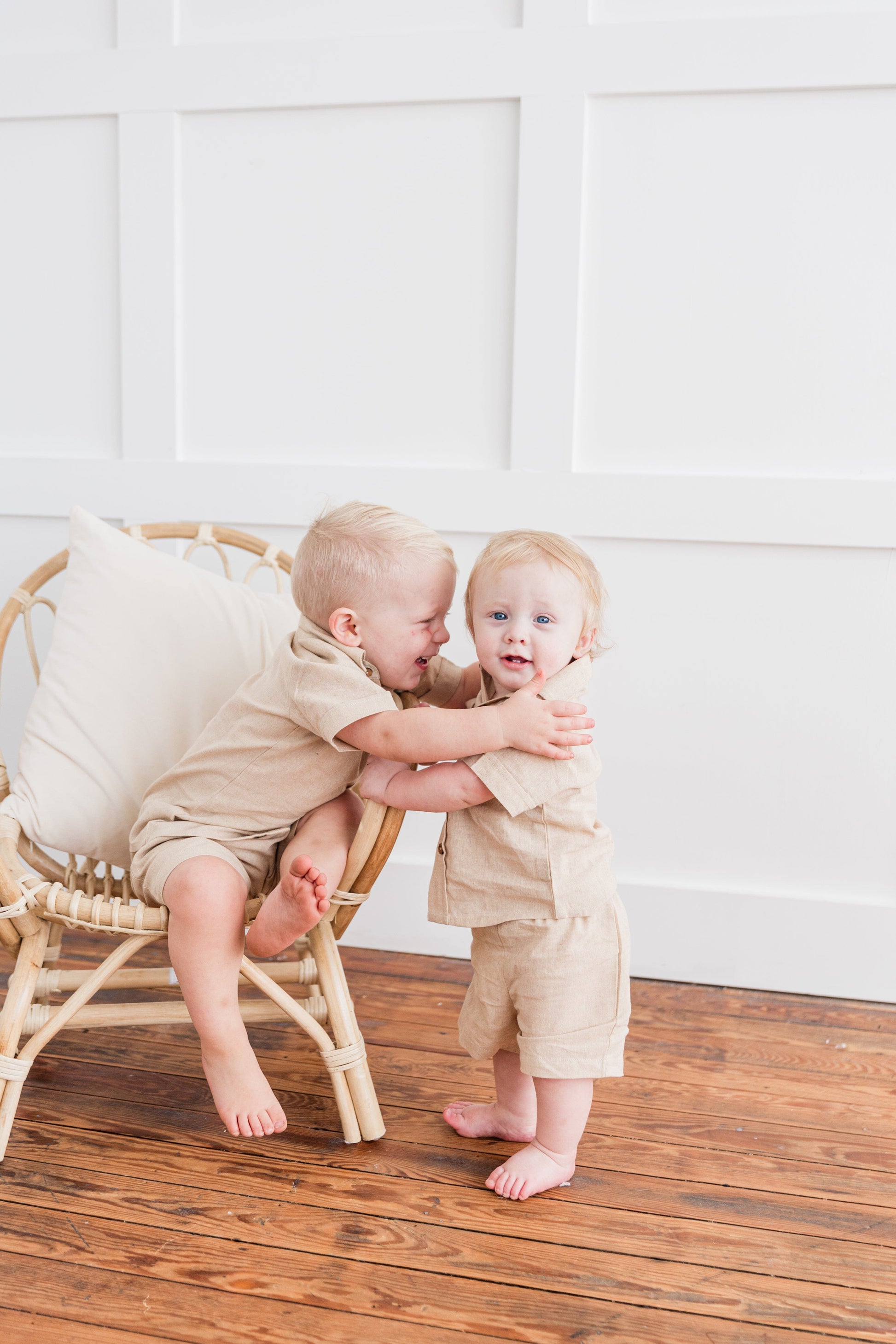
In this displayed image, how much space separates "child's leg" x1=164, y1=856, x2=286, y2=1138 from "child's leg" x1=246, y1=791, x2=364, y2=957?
0.13ft

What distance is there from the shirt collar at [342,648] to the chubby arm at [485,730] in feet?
0.25

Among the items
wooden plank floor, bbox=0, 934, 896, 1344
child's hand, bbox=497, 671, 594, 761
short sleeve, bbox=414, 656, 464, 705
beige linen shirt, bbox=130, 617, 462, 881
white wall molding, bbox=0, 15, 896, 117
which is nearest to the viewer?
wooden plank floor, bbox=0, 934, 896, 1344

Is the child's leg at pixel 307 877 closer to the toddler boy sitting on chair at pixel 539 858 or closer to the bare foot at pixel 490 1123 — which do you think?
the toddler boy sitting on chair at pixel 539 858

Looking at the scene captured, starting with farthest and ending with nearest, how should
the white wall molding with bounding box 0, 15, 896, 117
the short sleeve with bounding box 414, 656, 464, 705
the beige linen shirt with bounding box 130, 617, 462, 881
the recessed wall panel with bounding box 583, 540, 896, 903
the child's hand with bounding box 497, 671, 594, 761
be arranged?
the recessed wall panel with bounding box 583, 540, 896, 903 < the white wall molding with bounding box 0, 15, 896, 117 < the short sleeve with bounding box 414, 656, 464, 705 < the beige linen shirt with bounding box 130, 617, 462, 881 < the child's hand with bounding box 497, 671, 594, 761

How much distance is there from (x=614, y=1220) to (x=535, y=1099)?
0.65 ft

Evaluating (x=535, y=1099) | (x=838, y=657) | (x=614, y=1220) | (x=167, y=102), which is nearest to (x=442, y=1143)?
(x=535, y=1099)

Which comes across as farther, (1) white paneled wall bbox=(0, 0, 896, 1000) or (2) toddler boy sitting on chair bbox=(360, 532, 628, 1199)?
(1) white paneled wall bbox=(0, 0, 896, 1000)

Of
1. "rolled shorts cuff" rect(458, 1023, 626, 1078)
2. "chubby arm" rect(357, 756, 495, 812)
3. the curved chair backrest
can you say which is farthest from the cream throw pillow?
"rolled shorts cuff" rect(458, 1023, 626, 1078)

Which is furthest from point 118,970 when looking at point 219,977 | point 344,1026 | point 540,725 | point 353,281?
point 353,281

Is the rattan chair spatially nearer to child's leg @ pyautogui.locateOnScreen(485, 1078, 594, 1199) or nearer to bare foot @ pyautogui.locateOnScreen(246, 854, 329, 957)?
bare foot @ pyautogui.locateOnScreen(246, 854, 329, 957)

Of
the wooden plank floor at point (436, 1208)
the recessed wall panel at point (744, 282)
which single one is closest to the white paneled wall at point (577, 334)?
the recessed wall panel at point (744, 282)

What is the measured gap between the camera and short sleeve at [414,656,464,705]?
1.48 metres

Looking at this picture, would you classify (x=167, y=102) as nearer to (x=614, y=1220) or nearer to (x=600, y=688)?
(x=600, y=688)

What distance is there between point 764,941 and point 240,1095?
1.04 meters
